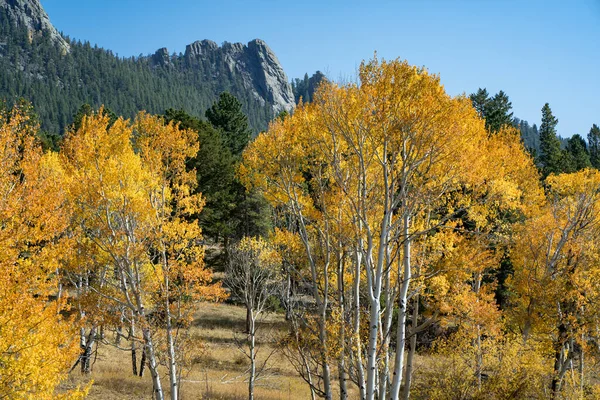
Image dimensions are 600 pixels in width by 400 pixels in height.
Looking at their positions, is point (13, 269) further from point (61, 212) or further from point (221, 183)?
point (221, 183)

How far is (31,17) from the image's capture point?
18600 cm

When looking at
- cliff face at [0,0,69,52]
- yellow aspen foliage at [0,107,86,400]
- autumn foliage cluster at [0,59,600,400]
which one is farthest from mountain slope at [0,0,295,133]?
autumn foliage cluster at [0,59,600,400]

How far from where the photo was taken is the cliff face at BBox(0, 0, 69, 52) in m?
181

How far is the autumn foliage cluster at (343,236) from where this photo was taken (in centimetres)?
877

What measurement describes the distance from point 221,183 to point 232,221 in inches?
120

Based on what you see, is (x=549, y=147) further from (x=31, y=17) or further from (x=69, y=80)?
(x=31, y=17)

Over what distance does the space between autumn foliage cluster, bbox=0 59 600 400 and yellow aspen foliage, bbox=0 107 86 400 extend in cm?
5

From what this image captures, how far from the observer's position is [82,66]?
157250 millimetres

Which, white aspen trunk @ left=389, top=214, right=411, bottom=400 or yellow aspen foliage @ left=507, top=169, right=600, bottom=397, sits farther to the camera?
yellow aspen foliage @ left=507, top=169, right=600, bottom=397

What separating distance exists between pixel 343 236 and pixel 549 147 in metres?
52.9

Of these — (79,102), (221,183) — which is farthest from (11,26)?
(221,183)

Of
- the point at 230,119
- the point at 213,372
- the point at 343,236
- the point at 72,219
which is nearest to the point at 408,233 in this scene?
the point at 343,236

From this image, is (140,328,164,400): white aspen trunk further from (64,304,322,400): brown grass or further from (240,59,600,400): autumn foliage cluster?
(240,59,600,400): autumn foliage cluster

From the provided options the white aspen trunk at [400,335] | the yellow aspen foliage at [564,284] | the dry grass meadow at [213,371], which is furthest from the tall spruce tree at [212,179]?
the white aspen trunk at [400,335]
